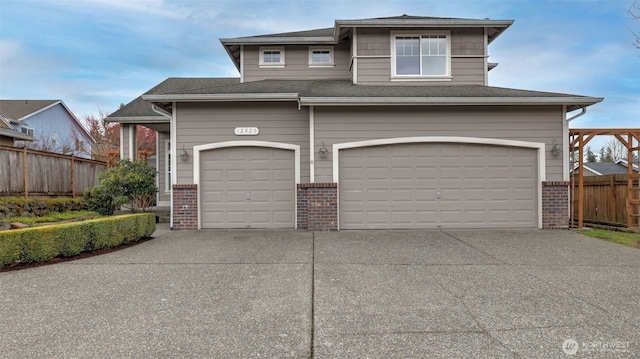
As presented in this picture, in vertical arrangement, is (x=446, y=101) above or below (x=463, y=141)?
above

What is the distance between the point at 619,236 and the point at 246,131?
375 inches

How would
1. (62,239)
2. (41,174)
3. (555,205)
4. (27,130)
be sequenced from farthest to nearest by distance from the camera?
(27,130) → (41,174) → (555,205) → (62,239)

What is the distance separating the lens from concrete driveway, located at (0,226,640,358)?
300 cm

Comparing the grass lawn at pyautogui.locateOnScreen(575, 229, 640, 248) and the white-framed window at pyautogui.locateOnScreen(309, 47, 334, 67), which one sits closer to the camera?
the grass lawn at pyautogui.locateOnScreen(575, 229, 640, 248)

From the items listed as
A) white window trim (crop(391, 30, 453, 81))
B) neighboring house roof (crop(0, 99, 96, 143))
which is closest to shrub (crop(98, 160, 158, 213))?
white window trim (crop(391, 30, 453, 81))

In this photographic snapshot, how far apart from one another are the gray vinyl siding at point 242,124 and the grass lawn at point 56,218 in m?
2.79

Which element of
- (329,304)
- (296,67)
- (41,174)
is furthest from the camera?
(296,67)

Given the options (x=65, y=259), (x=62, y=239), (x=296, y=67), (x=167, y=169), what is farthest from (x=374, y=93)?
(x=167, y=169)

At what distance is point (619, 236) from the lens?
27.7ft

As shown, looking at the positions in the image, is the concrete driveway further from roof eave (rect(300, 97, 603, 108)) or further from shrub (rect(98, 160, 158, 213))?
shrub (rect(98, 160, 158, 213))

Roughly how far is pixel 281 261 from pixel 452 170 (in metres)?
5.63

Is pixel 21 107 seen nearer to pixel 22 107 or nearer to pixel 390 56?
pixel 22 107

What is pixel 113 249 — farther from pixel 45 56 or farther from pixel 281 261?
pixel 45 56

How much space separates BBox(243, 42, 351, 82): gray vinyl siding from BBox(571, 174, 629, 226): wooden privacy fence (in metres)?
8.06
